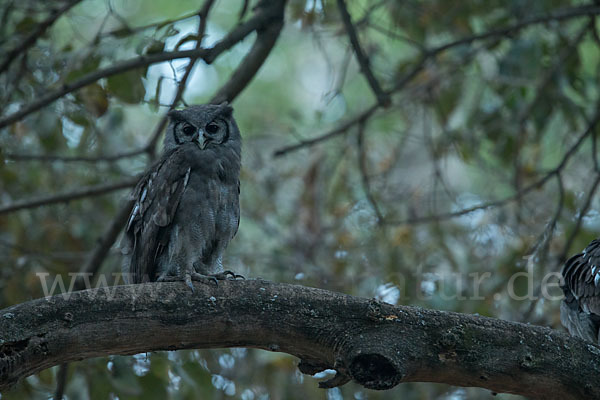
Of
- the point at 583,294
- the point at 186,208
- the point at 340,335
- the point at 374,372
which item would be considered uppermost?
the point at 186,208

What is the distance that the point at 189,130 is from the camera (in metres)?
4.34

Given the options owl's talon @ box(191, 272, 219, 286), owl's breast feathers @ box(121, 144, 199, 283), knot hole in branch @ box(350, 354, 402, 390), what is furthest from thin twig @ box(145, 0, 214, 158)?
knot hole in branch @ box(350, 354, 402, 390)

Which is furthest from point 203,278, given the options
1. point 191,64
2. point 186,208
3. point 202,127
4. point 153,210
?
point 191,64

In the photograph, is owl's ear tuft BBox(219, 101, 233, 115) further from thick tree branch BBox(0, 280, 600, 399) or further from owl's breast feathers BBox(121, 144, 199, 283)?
thick tree branch BBox(0, 280, 600, 399)

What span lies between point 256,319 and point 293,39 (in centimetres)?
806

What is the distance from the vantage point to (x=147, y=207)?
4.03m

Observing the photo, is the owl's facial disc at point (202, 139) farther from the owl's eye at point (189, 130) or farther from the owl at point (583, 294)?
the owl at point (583, 294)

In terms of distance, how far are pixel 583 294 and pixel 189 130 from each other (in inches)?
100

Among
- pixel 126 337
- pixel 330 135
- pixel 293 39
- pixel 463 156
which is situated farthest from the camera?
pixel 293 39

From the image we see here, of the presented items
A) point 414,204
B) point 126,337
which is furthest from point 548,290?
point 126,337

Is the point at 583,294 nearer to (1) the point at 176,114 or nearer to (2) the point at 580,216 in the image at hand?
(2) the point at 580,216

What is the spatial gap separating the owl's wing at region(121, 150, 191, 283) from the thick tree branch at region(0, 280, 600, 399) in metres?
1.05

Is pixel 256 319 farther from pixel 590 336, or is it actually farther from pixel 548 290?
pixel 548 290

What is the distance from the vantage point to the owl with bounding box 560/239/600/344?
12.8ft
